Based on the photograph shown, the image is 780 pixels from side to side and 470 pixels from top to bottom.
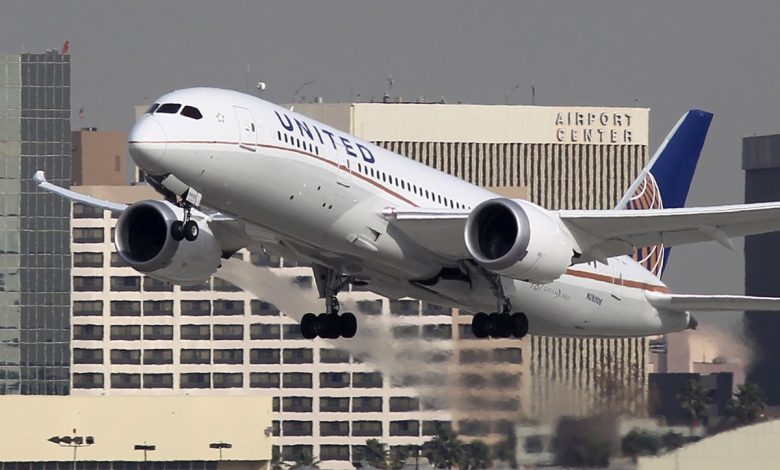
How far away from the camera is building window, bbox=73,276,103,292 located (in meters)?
112

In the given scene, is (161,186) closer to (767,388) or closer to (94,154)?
(767,388)

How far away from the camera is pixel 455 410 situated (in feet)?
185

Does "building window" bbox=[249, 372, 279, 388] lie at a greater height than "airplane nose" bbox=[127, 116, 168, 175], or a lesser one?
lesser

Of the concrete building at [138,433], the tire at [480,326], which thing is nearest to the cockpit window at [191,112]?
the tire at [480,326]

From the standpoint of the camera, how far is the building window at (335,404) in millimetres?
93500

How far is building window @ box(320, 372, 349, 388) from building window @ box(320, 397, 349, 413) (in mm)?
613

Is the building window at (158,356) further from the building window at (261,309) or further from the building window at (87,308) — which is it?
the building window at (261,309)

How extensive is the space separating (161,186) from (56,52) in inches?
3321

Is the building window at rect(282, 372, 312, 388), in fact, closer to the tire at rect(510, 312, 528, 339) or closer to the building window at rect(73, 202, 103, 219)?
the building window at rect(73, 202, 103, 219)

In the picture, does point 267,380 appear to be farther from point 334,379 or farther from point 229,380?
point 334,379

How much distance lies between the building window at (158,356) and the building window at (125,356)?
65cm

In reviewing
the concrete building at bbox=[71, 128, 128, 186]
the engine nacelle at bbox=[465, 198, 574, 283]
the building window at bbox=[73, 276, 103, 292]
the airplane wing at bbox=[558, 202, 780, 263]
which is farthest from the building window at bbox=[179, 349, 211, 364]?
the engine nacelle at bbox=[465, 198, 574, 283]

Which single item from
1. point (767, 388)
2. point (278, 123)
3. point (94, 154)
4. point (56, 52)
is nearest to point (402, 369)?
point (278, 123)

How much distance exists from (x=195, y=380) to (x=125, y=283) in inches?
416
